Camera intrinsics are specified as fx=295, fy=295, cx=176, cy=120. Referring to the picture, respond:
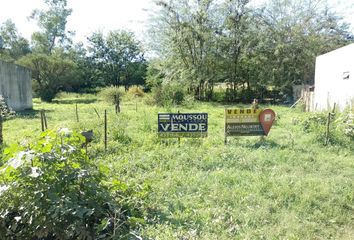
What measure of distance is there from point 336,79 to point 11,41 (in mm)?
33627

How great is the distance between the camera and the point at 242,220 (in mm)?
3365

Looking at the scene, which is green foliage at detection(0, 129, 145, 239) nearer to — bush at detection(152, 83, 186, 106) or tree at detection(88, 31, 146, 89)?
bush at detection(152, 83, 186, 106)

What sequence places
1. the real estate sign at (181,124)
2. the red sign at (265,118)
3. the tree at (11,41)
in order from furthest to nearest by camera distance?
the tree at (11,41)
the red sign at (265,118)
the real estate sign at (181,124)

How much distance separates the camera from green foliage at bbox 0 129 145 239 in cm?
220

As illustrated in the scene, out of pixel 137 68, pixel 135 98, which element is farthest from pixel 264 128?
pixel 137 68

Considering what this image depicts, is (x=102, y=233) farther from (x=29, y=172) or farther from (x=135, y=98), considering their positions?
(x=135, y=98)

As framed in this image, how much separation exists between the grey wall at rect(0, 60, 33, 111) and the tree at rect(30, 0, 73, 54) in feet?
53.6

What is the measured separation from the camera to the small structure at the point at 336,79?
1053 centimetres

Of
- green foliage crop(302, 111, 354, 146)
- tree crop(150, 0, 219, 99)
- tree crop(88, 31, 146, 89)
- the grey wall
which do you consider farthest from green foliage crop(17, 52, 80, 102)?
green foliage crop(302, 111, 354, 146)

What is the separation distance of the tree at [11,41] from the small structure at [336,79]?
3151cm

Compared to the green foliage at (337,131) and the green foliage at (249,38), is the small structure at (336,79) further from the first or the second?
the green foliage at (249,38)

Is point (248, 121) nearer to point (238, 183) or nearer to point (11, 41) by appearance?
point (238, 183)

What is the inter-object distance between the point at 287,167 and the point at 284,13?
61.4 feet

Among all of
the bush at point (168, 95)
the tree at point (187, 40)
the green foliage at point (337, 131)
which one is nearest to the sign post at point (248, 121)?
the green foliage at point (337, 131)
